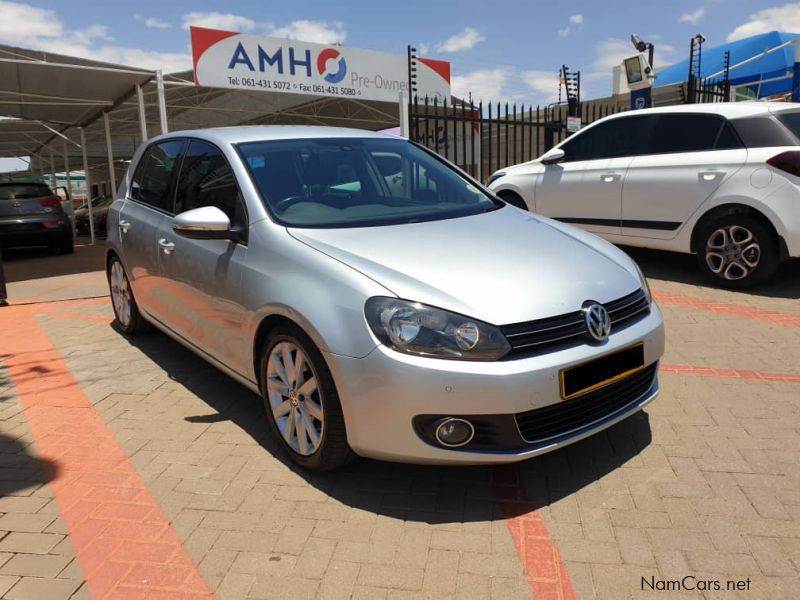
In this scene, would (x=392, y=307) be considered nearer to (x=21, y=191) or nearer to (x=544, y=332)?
(x=544, y=332)

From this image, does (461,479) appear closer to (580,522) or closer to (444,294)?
(580,522)

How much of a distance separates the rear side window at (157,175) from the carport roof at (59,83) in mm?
5267

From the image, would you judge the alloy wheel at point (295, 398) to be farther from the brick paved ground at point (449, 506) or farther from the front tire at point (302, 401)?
the brick paved ground at point (449, 506)

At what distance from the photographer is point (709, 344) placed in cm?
455

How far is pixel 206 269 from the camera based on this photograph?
3447 mm

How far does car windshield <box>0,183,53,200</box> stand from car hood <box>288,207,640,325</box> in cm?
1142

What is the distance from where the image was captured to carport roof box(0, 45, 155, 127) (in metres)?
9.49

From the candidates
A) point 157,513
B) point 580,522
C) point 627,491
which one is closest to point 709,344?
point 627,491

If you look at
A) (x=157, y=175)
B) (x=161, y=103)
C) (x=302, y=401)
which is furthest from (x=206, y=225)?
(x=161, y=103)

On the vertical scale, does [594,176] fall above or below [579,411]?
above

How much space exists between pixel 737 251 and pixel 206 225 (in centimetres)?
486

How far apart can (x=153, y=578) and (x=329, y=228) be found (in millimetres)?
1683

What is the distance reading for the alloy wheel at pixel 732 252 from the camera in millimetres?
5656

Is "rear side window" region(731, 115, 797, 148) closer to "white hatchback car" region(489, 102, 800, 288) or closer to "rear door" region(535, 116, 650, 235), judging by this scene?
"white hatchback car" region(489, 102, 800, 288)
